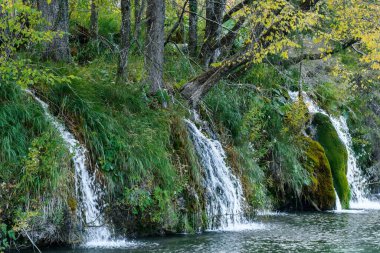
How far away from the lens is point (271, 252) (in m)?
8.14

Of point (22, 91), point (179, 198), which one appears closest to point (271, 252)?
point (179, 198)

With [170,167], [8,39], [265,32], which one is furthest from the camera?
[265,32]

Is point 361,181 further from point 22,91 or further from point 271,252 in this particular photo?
point 22,91

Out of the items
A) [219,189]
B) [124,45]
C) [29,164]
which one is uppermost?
[124,45]

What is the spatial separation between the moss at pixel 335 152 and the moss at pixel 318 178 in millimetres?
494

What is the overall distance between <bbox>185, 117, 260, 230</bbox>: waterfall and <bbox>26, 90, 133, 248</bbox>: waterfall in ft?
6.82

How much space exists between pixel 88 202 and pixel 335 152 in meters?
7.86

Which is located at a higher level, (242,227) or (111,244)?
(242,227)

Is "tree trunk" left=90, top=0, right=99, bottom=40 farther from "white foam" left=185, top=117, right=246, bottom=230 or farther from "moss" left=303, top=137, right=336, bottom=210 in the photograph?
"moss" left=303, top=137, right=336, bottom=210

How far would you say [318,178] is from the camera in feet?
44.5

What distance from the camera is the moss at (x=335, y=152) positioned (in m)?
14.1

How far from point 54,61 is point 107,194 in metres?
3.21

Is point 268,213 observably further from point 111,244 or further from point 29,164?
point 29,164

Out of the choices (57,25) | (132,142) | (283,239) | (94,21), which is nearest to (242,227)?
(283,239)
